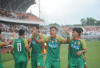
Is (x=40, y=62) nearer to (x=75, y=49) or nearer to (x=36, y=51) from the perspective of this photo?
(x=36, y=51)

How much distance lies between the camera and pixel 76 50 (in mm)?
5305

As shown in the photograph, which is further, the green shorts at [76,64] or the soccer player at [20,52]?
the soccer player at [20,52]

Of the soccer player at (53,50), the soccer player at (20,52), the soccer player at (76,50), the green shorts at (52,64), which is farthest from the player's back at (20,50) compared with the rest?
the soccer player at (76,50)

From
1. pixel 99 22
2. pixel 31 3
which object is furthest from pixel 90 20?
pixel 31 3

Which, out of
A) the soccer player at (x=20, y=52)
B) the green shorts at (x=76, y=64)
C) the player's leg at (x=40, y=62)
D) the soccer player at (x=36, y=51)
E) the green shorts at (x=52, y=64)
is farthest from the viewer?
the soccer player at (x=36, y=51)

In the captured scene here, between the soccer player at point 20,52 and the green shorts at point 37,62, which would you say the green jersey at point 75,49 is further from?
the soccer player at point 20,52

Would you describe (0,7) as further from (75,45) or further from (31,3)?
(75,45)

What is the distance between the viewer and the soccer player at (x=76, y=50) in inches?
206

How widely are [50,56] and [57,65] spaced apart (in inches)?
15.8

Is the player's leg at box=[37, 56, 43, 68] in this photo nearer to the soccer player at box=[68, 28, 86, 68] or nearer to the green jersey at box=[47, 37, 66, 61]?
the green jersey at box=[47, 37, 66, 61]

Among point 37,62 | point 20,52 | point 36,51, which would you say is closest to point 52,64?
point 37,62

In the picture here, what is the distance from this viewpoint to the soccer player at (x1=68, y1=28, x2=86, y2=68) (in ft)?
17.1

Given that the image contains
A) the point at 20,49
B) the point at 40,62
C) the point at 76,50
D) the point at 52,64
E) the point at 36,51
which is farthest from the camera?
the point at 36,51

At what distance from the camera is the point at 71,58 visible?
533cm
